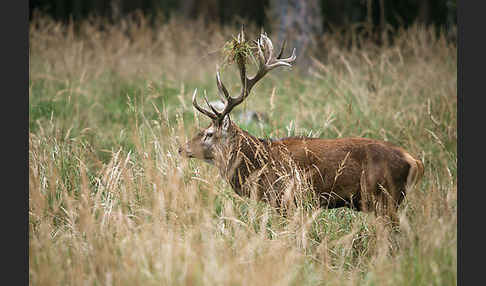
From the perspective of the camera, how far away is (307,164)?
15.9 ft

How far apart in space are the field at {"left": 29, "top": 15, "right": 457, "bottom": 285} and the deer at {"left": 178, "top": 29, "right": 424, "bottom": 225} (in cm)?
15

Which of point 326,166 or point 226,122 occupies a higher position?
point 226,122

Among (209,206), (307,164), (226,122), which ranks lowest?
(209,206)

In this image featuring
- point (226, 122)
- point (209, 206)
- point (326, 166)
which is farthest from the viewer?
point (226, 122)

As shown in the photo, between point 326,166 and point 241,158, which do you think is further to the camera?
point 241,158

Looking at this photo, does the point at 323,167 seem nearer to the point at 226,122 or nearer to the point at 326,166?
the point at 326,166

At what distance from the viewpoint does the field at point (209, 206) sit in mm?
3488

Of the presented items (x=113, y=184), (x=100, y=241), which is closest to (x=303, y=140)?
(x=113, y=184)

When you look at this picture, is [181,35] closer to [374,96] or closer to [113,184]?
[374,96]

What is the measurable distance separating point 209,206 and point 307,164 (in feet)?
3.85

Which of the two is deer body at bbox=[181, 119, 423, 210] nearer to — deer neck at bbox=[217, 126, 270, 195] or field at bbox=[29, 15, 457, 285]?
deer neck at bbox=[217, 126, 270, 195]

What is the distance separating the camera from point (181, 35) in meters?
10.7

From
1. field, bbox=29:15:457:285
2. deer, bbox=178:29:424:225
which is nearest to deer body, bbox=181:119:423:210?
deer, bbox=178:29:424:225

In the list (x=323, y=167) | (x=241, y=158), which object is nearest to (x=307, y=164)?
(x=323, y=167)
